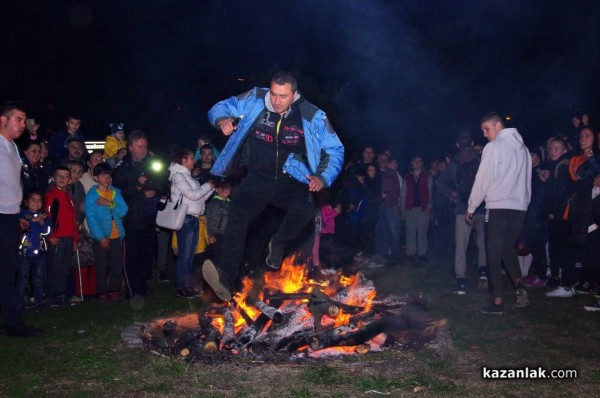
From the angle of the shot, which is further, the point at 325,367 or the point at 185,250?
the point at 185,250

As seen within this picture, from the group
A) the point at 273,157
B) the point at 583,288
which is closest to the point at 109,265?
the point at 273,157

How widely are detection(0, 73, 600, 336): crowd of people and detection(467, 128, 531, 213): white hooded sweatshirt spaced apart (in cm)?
2

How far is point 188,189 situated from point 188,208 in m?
0.32

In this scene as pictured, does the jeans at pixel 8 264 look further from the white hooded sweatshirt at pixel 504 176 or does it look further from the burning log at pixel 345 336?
the white hooded sweatshirt at pixel 504 176

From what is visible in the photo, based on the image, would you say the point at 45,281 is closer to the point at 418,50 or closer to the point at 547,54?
the point at 418,50

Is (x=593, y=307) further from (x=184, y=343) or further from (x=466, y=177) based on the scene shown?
(x=184, y=343)

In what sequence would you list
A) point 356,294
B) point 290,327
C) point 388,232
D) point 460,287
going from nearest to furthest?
1. point 290,327
2. point 356,294
3. point 460,287
4. point 388,232

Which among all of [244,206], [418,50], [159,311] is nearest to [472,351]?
[244,206]

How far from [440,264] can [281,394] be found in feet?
27.4

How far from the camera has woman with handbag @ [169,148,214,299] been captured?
29.7 feet

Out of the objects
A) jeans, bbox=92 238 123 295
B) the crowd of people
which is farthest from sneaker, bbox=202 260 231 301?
jeans, bbox=92 238 123 295

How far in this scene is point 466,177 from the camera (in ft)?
30.8

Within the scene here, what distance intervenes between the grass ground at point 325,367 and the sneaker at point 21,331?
90mm

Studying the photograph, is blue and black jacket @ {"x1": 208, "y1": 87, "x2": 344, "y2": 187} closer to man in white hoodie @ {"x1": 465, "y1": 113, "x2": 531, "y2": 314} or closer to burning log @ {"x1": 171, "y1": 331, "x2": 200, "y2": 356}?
burning log @ {"x1": 171, "y1": 331, "x2": 200, "y2": 356}
